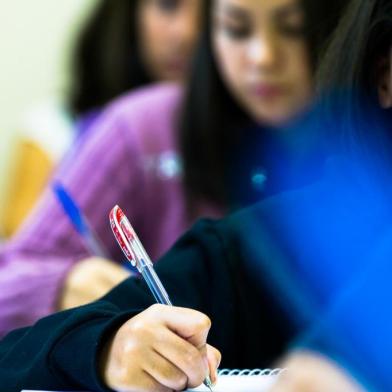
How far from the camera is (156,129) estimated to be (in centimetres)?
116

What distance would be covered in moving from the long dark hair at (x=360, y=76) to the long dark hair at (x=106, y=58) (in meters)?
0.92

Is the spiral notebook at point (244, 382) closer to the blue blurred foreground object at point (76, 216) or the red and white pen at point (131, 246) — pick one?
the red and white pen at point (131, 246)

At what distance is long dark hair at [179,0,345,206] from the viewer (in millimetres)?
1062

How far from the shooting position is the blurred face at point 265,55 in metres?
0.98

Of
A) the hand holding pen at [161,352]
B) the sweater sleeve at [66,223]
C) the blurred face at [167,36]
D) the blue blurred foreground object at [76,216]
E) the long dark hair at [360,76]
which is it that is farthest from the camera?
the blurred face at [167,36]

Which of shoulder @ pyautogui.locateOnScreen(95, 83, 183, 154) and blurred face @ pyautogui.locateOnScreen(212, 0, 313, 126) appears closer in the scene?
blurred face @ pyautogui.locateOnScreen(212, 0, 313, 126)

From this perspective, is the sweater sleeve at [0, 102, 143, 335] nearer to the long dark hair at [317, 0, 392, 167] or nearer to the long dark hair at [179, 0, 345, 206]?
the long dark hair at [179, 0, 345, 206]

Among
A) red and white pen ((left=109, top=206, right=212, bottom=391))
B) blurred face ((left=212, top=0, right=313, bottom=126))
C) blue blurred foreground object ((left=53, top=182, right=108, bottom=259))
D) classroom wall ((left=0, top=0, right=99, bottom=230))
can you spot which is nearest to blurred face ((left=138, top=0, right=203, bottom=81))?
blurred face ((left=212, top=0, right=313, bottom=126))

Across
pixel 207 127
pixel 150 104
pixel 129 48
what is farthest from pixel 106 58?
pixel 207 127

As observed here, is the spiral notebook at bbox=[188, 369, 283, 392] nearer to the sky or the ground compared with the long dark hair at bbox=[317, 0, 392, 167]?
nearer to the ground

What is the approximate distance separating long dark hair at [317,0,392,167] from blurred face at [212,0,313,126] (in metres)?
0.37

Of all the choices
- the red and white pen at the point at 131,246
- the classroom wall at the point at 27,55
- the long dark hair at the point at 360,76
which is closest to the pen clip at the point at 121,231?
the red and white pen at the point at 131,246

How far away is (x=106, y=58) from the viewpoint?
154 cm

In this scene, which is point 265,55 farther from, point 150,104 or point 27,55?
point 27,55
